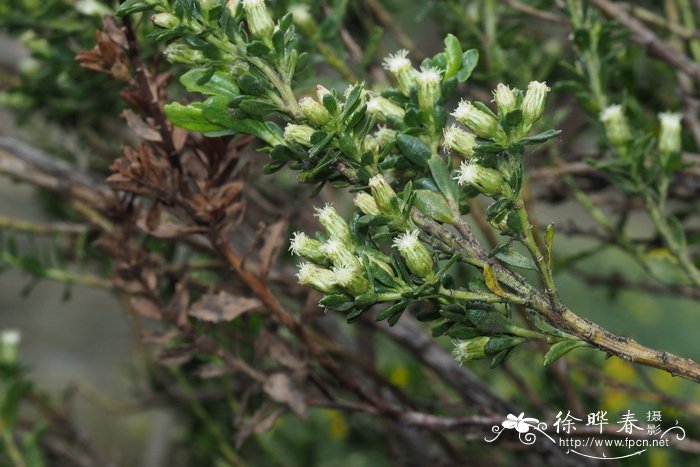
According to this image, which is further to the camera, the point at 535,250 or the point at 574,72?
the point at 574,72

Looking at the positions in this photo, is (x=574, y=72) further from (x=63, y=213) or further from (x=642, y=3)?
(x=63, y=213)

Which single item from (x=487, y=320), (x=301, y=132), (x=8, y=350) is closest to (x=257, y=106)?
(x=301, y=132)

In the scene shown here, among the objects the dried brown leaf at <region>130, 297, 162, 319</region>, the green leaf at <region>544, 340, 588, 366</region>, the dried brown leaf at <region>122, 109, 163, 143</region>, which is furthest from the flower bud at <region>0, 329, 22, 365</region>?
the green leaf at <region>544, 340, 588, 366</region>

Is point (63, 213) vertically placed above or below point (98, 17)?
below

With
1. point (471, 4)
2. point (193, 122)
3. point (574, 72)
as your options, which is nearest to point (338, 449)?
point (471, 4)

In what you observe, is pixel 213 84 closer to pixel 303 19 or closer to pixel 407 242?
pixel 407 242

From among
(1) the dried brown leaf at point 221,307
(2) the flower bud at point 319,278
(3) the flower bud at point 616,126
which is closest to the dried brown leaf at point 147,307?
(1) the dried brown leaf at point 221,307
